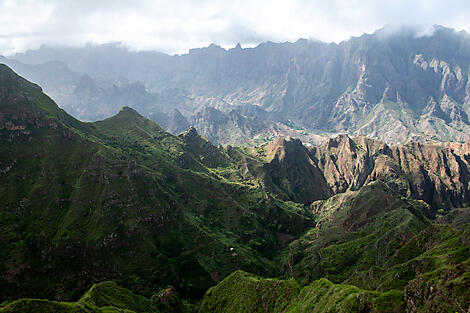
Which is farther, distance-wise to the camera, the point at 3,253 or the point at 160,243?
the point at 160,243

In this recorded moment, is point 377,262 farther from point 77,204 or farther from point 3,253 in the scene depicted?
point 3,253

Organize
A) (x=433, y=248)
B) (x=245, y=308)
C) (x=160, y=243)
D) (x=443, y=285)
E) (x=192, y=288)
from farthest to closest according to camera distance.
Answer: (x=160, y=243), (x=192, y=288), (x=245, y=308), (x=433, y=248), (x=443, y=285)

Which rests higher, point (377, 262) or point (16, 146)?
point (16, 146)

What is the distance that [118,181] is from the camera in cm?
19525

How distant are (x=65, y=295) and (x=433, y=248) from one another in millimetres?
161467

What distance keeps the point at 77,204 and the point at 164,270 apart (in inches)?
2545

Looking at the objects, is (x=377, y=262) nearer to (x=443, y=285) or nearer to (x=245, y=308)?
(x=245, y=308)

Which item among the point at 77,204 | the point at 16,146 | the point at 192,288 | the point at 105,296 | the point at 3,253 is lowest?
the point at 192,288

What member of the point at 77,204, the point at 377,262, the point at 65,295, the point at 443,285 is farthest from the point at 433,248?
the point at 77,204

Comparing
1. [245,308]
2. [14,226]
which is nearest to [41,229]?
[14,226]

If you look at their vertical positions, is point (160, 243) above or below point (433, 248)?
below

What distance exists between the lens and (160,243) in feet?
605

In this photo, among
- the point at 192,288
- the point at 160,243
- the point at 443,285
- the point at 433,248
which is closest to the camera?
the point at 443,285

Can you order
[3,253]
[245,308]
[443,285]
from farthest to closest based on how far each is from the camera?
[3,253], [245,308], [443,285]
